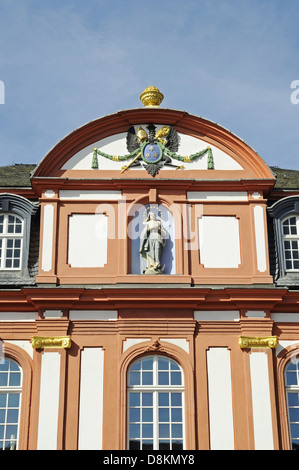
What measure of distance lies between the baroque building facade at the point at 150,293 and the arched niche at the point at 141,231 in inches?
1.2

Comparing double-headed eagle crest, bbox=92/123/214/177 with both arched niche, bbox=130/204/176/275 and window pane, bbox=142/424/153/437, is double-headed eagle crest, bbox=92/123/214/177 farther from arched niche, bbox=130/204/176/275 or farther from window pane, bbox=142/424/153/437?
window pane, bbox=142/424/153/437

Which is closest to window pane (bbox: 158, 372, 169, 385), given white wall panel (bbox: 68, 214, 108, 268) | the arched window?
the arched window

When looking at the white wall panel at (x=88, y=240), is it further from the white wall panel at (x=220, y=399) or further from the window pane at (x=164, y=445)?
the window pane at (x=164, y=445)

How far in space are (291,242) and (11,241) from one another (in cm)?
743

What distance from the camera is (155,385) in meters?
21.2

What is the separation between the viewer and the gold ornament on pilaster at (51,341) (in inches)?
844

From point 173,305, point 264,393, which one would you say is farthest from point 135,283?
point 264,393

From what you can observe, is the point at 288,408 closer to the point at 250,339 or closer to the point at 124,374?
the point at 250,339

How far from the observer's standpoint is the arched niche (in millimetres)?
22766

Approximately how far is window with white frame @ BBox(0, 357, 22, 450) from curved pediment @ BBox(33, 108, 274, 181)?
5280 millimetres

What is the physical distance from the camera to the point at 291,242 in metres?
23.4

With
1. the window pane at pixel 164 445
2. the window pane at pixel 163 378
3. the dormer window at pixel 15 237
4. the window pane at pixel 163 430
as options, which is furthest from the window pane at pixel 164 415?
the dormer window at pixel 15 237

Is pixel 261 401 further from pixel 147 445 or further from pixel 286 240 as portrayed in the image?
pixel 286 240

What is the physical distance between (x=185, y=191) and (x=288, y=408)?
6.28 m
